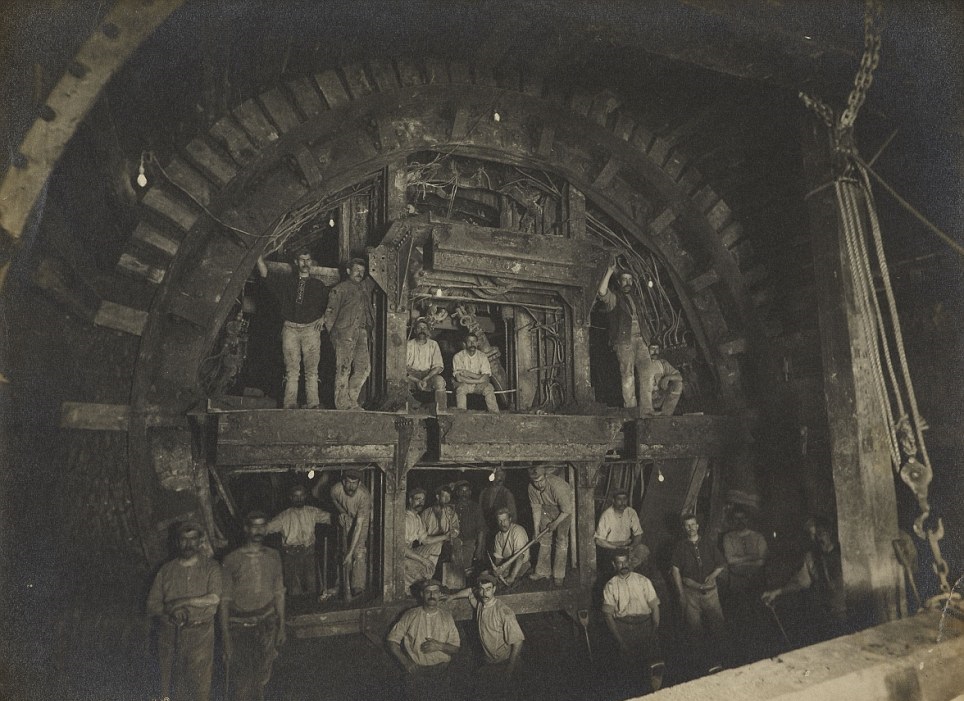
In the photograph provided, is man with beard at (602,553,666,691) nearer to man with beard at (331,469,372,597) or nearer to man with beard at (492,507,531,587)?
man with beard at (492,507,531,587)

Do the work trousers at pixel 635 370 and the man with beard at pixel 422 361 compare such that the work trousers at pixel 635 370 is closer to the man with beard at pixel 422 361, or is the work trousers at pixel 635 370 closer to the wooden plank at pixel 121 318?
the man with beard at pixel 422 361

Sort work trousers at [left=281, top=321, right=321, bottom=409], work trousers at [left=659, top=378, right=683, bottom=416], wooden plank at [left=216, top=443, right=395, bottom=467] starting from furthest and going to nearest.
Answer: work trousers at [left=659, top=378, right=683, bottom=416], work trousers at [left=281, top=321, right=321, bottom=409], wooden plank at [left=216, top=443, right=395, bottom=467]

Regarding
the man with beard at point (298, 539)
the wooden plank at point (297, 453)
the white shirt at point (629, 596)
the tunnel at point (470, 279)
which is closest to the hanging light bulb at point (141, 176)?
the tunnel at point (470, 279)

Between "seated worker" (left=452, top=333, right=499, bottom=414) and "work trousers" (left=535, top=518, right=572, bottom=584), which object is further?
"seated worker" (left=452, top=333, right=499, bottom=414)

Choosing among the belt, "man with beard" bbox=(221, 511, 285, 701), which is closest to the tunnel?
"man with beard" bbox=(221, 511, 285, 701)

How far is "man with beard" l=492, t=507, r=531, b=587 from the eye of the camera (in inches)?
255

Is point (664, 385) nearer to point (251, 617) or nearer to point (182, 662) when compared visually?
point (251, 617)

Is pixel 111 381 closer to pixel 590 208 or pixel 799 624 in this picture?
pixel 590 208

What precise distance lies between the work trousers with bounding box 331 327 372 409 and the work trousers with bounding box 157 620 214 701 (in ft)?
7.67

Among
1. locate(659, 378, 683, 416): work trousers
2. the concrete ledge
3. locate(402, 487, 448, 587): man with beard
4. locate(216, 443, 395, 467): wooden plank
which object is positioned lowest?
the concrete ledge

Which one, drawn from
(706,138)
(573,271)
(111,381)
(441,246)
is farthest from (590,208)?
(111,381)

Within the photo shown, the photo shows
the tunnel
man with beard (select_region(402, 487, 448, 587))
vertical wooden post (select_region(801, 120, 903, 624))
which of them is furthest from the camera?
man with beard (select_region(402, 487, 448, 587))

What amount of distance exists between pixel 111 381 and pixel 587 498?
16.7 ft

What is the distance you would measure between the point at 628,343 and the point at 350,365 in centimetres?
349
